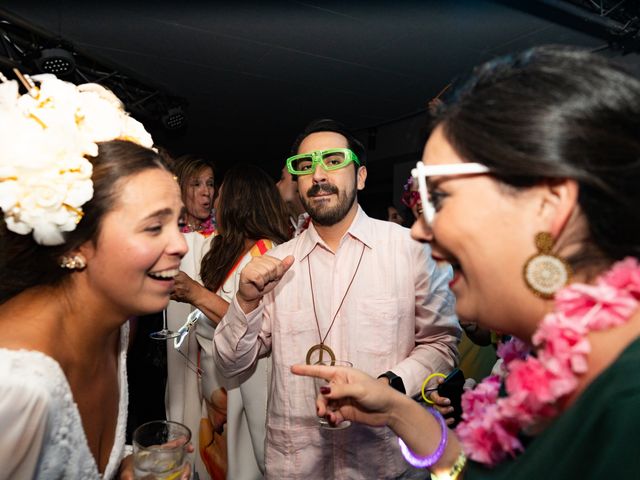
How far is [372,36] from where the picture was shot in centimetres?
624

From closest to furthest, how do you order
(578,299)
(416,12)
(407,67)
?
1. (578,299)
2. (416,12)
3. (407,67)

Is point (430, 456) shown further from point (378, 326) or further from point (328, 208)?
→ point (328, 208)

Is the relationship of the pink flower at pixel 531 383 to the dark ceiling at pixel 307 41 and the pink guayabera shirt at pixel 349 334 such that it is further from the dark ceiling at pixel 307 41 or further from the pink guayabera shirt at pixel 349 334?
the dark ceiling at pixel 307 41

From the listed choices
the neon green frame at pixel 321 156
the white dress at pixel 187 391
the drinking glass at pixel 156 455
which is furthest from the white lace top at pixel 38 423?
the white dress at pixel 187 391

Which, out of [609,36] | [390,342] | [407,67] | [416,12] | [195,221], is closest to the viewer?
[390,342]

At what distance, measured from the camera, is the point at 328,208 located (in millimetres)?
2455

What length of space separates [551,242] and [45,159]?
137cm

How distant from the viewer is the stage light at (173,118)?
8.04 m

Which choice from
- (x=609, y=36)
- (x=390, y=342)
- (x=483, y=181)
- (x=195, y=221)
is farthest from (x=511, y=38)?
(x=483, y=181)

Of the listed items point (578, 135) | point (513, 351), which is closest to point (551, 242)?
point (578, 135)

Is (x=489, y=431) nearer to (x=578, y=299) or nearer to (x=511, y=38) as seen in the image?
(x=578, y=299)

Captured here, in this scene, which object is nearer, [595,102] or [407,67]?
[595,102]

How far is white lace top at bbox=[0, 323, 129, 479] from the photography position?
48.0 inches

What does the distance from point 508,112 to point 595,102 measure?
0.16 metres
